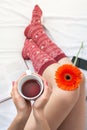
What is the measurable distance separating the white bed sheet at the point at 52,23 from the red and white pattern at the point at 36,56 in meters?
0.05

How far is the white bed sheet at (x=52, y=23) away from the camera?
125 centimetres

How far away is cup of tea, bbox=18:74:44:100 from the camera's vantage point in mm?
631

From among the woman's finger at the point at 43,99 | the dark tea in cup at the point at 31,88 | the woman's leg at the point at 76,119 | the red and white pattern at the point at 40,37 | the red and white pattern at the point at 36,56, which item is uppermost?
the dark tea in cup at the point at 31,88

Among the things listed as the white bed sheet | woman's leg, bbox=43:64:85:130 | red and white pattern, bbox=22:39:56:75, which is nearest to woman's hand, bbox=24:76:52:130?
woman's leg, bbox=43:64:85:130

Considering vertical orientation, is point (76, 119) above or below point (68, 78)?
below

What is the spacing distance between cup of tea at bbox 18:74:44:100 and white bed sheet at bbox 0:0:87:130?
22.4 inches

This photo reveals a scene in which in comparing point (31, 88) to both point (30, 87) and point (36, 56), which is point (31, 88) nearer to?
point (30, 87)

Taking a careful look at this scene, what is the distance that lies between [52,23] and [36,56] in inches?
11.9

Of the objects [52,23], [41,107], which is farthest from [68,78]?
[52,23]

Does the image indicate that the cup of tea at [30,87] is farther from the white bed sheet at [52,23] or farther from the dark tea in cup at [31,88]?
the white bed sheet at [52,23]

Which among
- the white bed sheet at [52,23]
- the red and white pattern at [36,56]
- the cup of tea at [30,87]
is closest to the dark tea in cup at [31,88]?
the cup of tea at [30,87]

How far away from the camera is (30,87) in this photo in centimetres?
Answer: 64

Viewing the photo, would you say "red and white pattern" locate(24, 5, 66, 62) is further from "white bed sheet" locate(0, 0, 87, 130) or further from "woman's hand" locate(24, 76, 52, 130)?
"woman's hand" locate(24, 76, 52, 130)

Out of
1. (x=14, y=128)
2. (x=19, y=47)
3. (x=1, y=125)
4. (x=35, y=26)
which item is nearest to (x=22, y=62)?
(x=19, y=47)
